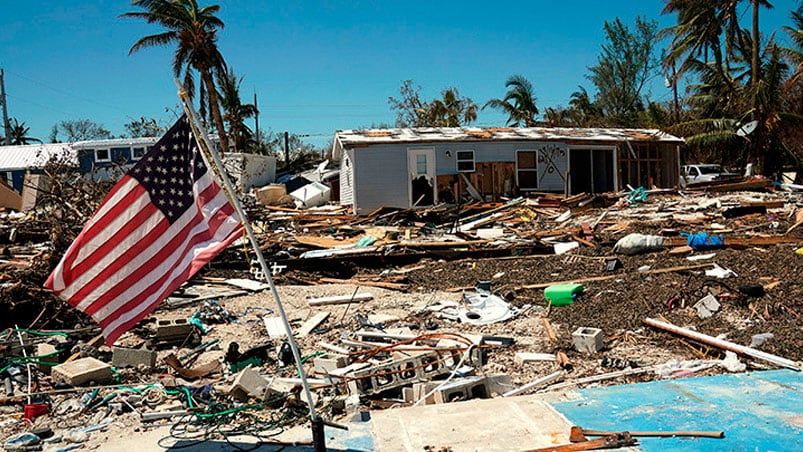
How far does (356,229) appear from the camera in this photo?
18438 mm

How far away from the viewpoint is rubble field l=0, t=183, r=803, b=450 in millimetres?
6109

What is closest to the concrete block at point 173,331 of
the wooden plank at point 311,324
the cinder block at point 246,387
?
the wooden plank at point 311,324

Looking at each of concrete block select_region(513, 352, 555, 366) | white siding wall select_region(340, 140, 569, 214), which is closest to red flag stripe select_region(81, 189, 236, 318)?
concrete block select_region(513, 352, 555, 366)

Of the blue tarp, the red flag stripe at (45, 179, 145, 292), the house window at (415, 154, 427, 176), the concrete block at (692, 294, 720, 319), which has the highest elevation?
the house window at (415, 154, 427, 176)

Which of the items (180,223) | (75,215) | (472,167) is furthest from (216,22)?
(180,223)

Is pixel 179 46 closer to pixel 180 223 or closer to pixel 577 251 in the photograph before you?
pixel 577 251

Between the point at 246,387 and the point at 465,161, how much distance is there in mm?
18709

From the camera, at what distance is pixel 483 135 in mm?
24375

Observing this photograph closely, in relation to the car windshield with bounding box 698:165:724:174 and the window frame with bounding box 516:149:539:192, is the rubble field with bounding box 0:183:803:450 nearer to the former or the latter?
the window frame with bounding box 516:149:539:192

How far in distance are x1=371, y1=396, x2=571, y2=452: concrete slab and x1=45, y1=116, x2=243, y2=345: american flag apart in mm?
2043

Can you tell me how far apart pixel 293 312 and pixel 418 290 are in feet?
8.72

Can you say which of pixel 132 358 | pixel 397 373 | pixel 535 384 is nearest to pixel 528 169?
pixel 535 384

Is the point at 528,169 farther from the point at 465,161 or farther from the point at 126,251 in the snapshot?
the point at 126,251

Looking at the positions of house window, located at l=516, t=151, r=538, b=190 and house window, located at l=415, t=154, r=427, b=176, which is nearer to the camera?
house window, located at l=415, t=154, r=427, b=176
